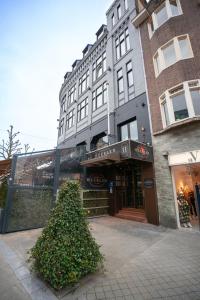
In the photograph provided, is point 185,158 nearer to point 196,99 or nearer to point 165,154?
point 165,154

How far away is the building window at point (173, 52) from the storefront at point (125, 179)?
195 inches

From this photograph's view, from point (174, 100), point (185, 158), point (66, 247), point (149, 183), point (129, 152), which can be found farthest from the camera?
point (149, 183)

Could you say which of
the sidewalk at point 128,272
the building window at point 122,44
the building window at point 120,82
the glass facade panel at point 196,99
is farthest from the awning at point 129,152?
the building window at point 122,44

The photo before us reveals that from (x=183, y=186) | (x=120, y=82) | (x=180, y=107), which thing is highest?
(x=120, y=82)

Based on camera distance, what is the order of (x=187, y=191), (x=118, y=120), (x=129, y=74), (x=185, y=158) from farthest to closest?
(x=129, y=74)
(x=118, y=120)
(x=187, y=191)
(x=185, y=158)

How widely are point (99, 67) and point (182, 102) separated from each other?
11467 mm

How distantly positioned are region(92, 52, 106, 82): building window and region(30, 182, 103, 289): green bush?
15567 mm

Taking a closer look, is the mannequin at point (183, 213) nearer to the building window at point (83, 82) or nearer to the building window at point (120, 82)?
the building window at point (120, 82)

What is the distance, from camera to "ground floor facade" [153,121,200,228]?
804 cm

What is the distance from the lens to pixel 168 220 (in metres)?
8.45

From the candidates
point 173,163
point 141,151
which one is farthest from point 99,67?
point 173,163

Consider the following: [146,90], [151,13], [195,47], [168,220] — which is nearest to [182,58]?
[195,47]

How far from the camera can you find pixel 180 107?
8.82m

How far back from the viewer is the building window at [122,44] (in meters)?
14.3
